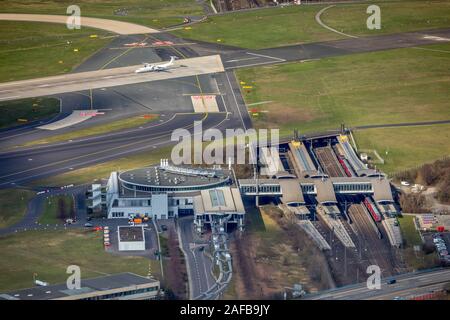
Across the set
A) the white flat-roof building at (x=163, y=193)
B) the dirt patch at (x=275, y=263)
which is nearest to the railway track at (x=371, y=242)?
the dirt patch at (x=275, y=263)

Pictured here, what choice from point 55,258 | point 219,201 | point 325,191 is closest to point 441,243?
point 325,191

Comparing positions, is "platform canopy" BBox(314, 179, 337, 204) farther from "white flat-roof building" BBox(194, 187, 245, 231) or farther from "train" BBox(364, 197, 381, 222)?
"white flat-roof building" BBox(194, 187, 245, 231)

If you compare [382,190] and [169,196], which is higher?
[169,196]

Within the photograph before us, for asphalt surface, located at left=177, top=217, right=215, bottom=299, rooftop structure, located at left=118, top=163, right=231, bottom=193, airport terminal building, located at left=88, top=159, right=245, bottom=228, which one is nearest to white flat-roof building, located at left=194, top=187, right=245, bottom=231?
airport terminal building, located at left=88, top=159, right=245, bottom=228

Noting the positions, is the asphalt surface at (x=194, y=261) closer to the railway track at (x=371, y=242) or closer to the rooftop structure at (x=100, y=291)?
the rooftop structure at (x=100, y=291)

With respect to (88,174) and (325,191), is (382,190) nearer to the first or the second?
(325,191)
